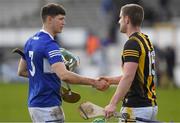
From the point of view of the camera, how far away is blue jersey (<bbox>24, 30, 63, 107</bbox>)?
10.3m

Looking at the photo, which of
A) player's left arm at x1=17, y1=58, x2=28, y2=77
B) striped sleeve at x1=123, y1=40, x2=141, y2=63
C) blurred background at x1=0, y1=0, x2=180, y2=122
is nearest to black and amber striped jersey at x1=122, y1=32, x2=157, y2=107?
striped sleeve at x1=123, y1=40, x2=141, y2=63

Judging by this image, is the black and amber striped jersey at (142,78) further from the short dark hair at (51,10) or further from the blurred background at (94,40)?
the blurred background at (94,40)

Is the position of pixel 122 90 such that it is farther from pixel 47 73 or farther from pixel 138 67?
pixel 47 73

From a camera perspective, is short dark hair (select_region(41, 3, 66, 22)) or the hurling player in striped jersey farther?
short dark hair (select_region(41, 3, 66, 22))

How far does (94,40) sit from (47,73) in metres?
23.6

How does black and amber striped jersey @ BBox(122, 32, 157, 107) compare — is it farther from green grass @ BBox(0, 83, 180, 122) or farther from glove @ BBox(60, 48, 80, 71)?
green grass @ BBox(0, 83, 180, 122)

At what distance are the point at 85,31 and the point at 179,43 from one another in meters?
4.88

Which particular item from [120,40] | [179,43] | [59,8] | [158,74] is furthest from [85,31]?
[59,8]

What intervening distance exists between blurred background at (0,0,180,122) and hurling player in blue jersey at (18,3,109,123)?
10.9 m

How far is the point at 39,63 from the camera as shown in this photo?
1037cm

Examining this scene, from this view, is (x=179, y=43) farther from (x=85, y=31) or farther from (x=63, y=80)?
(x=63, y=80)

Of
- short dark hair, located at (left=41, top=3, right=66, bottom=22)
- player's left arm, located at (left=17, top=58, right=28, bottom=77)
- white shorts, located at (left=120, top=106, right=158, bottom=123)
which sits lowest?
white shorts, located at (left=120, top=106, right=158, bottom=123)

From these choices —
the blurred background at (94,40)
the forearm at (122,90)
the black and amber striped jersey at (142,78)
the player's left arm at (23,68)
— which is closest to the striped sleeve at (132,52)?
the black and amber striped jersey at (142,78)

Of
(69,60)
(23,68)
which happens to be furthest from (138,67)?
(23,68)
